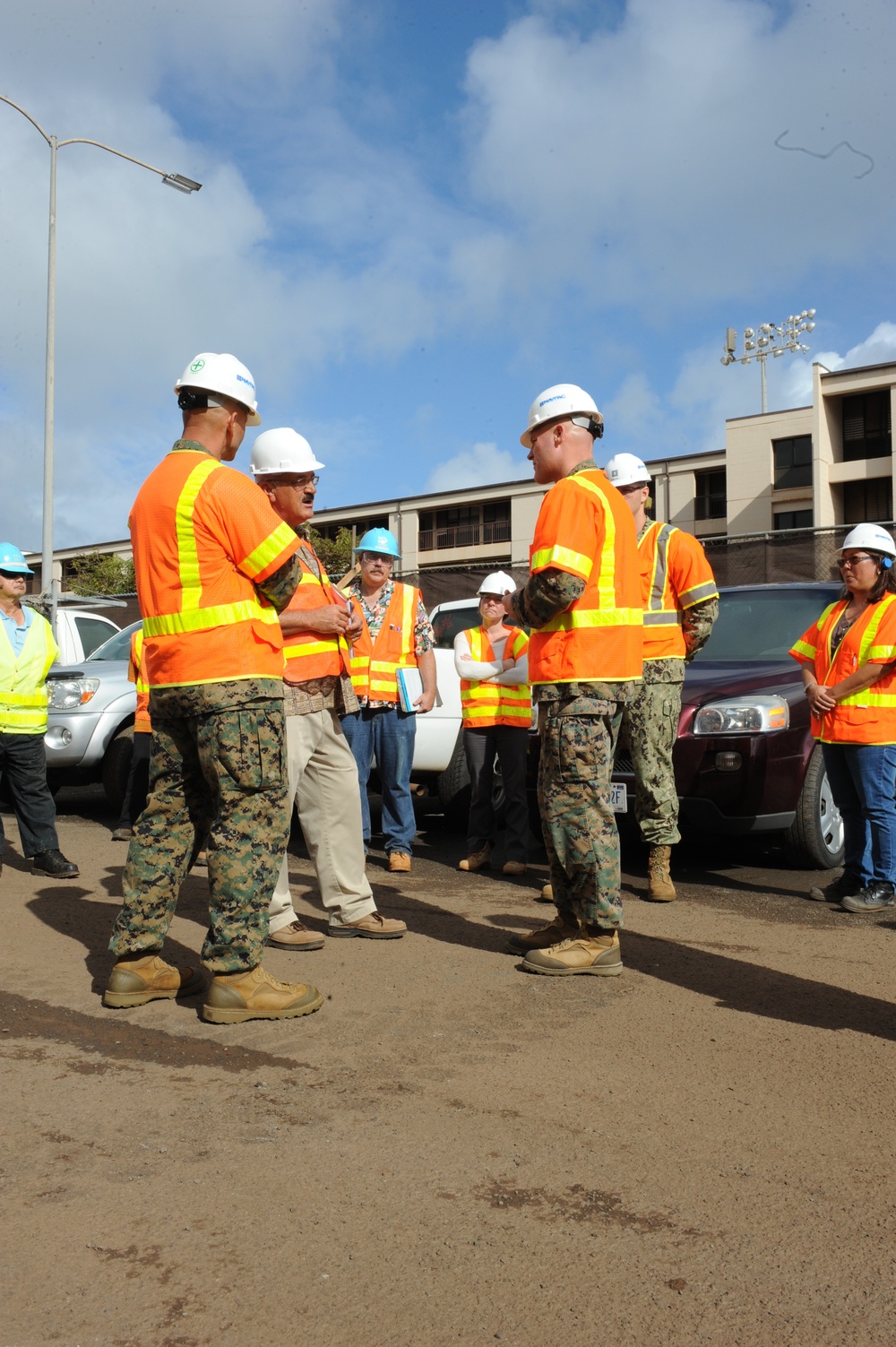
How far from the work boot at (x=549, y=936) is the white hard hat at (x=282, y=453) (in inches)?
83.8

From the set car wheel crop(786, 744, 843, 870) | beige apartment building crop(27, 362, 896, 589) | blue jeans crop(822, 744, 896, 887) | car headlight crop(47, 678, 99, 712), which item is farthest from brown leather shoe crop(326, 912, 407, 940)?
beige apartment building crop(27, 362, 896, 589)

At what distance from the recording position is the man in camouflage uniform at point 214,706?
378cm

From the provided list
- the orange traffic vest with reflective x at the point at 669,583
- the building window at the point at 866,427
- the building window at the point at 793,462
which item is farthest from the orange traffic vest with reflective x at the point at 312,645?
the building window at the point at 793,462

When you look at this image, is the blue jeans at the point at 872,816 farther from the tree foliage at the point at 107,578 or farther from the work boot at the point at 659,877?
the tree foliage at the point at 107,578

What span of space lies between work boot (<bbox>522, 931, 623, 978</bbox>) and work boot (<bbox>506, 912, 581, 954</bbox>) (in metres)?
0.12

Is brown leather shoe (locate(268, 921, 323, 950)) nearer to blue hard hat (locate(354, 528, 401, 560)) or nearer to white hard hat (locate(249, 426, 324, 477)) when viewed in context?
white hard hat (locate(249, 426, 324, 477))

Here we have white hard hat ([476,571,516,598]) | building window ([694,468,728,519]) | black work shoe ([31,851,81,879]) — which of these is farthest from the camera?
building window ([694,468,728,519])

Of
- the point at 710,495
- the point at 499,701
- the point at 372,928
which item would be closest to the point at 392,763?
the point at 499,701

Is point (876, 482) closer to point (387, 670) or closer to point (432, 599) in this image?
point (432, 599)

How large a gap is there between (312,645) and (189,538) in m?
1.34

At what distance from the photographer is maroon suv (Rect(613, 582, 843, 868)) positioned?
20.9ft

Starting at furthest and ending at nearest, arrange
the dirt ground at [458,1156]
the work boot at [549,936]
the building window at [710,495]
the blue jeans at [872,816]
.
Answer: the building window at [710,495] → the blue jeans at [872,816] → the work boot at [549,936] → the dirt ground at [458,1156]

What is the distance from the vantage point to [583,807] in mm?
4434

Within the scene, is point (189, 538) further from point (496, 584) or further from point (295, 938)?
point (496, 584)
